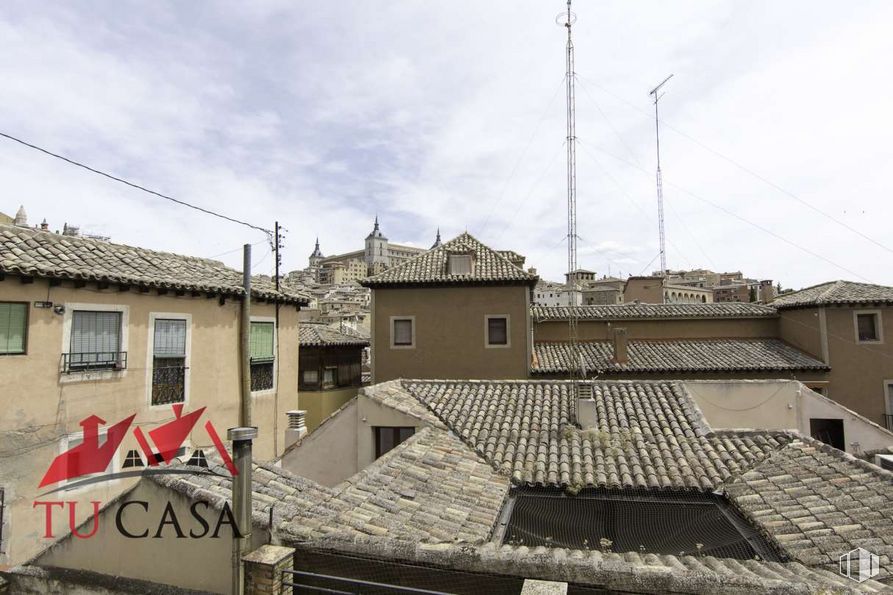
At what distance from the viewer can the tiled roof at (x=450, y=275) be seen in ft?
59.0

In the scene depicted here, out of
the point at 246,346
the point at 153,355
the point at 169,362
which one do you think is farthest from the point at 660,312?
the point at 153,355

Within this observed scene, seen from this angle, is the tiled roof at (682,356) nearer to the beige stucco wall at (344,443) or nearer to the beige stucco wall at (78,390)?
the beige stucco wall at (344,443)

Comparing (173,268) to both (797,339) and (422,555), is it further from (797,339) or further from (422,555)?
(797,339)

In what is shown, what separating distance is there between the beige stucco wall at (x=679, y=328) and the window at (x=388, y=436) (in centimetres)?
1212

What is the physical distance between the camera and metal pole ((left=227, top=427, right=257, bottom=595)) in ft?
12.9

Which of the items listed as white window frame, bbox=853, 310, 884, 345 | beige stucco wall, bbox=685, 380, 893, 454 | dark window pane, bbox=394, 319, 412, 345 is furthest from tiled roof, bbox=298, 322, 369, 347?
white window frame, bbox=853, 310, 884, 345

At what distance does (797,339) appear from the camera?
63.3 ft

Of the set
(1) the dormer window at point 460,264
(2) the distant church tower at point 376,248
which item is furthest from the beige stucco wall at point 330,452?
(2) the distant church tower at point 376,248

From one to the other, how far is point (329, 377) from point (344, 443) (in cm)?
1142

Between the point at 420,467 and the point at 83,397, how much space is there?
7322 millimetres

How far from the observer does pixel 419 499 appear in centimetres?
628

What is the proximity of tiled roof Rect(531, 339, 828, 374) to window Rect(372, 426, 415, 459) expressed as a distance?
930 centimetres

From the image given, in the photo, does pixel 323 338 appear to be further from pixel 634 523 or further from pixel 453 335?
pixel 634 523

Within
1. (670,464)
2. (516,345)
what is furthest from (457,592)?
(516,345)
